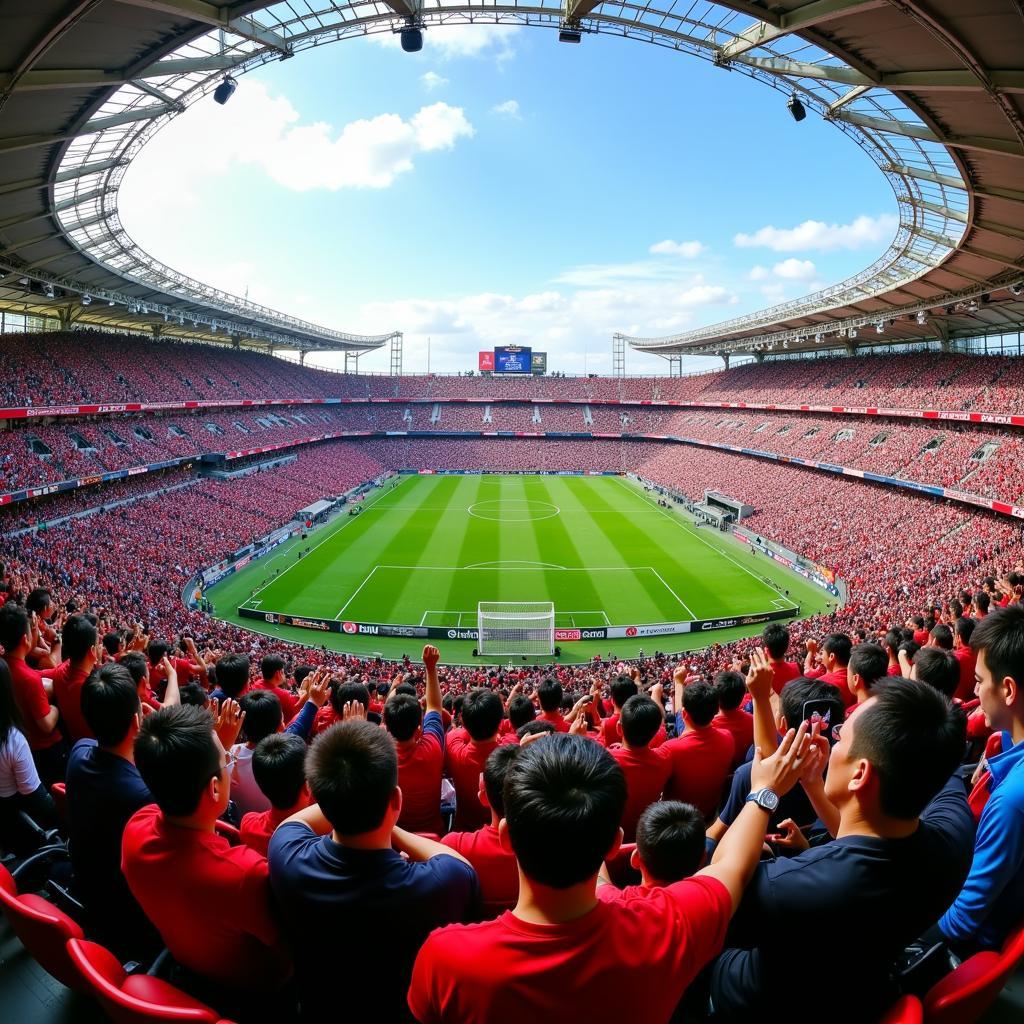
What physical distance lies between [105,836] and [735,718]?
16.4 ft

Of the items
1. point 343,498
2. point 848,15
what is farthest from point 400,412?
point 848,15

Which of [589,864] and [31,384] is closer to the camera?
[589,864]

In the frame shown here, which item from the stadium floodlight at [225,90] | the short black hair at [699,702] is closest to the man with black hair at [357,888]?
the short black hair at [699,702]

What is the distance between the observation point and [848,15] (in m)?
12.3

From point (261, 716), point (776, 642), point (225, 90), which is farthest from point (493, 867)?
point (225, 90)

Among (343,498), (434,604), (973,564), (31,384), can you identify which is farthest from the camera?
(343,498)

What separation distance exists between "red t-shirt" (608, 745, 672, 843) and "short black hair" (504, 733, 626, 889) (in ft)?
9.67

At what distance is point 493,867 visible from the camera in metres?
3.42

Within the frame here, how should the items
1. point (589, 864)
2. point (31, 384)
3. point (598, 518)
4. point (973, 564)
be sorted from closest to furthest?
point (589, 864)
point (973, 564)
point (31, 384)
point (598, 518)

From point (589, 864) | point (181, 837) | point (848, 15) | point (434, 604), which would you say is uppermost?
point (848, 15)

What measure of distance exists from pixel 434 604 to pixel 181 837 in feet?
92.4

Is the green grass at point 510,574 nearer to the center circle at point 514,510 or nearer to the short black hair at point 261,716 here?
the center circle at point 514,510

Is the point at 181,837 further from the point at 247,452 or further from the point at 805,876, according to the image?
the point at 247,452

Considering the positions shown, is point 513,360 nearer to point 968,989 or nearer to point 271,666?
point 271,666
